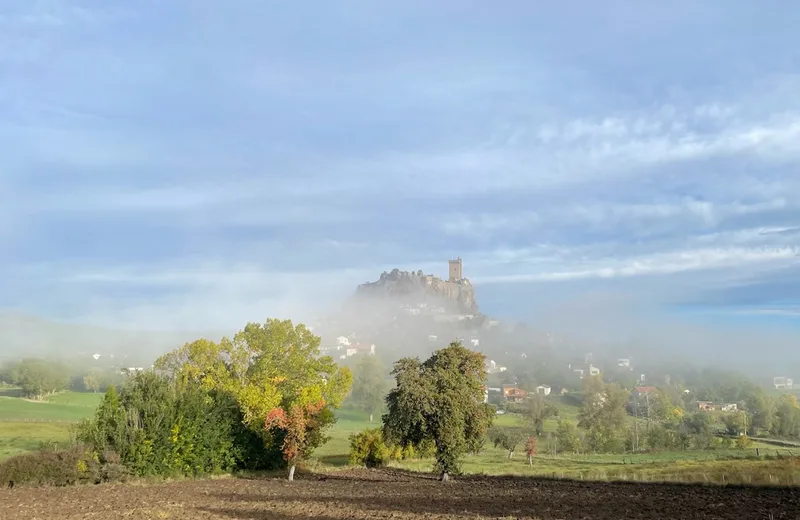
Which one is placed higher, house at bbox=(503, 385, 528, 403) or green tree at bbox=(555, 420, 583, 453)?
house at bbox=(503, 385, 528, 403)

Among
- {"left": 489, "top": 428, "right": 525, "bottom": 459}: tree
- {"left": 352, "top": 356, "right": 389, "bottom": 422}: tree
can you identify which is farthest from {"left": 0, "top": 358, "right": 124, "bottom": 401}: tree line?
{"left": 489, "top": 428, "right": 525, "bottom": 459}: tree

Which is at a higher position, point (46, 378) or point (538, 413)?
point (46, 378)

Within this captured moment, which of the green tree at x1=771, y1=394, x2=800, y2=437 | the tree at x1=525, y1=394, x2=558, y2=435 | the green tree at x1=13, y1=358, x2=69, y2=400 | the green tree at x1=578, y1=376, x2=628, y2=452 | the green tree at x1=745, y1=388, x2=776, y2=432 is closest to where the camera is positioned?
the green tree at x1=578, y1=376, x2=628, y2=452

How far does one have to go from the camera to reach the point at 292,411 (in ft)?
125

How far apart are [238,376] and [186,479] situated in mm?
15812

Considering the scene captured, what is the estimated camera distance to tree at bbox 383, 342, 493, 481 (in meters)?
35.4

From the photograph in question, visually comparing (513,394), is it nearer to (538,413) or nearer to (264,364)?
(538,413)

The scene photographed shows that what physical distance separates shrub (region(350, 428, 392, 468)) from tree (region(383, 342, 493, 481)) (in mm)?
14447

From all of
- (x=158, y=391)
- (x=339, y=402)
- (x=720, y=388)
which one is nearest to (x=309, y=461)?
(x=339, y=402)

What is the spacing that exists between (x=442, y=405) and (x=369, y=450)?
59.2 ft

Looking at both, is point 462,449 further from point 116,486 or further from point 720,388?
point 720,388

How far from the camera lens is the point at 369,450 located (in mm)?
51125

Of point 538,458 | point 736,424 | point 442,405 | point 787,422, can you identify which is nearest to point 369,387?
point 538,458

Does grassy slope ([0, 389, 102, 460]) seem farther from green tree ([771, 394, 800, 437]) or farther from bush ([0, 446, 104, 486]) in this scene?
green tree ([771, 394, 800, 437])
